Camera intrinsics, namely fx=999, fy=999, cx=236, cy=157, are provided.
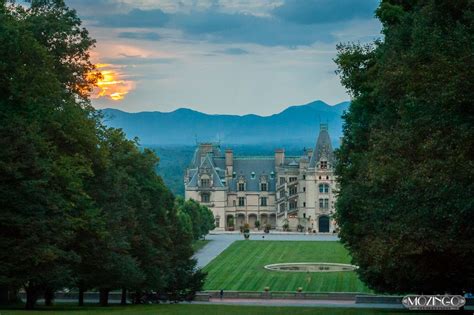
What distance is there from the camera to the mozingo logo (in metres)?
22.2

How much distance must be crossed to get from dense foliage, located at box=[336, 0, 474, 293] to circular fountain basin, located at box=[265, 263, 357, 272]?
35.0m

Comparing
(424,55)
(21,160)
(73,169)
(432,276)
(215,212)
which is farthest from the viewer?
(215,212)

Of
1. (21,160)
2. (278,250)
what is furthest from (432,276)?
(278,250)

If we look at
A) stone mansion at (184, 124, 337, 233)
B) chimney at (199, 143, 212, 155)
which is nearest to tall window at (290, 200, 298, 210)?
stone mansion at (184, 124, 337, 233)

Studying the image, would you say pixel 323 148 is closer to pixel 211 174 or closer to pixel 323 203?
pixel 323 203

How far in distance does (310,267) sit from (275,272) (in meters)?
4.53

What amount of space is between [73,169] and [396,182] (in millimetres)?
10507

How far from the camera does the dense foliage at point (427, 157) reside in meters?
20.2

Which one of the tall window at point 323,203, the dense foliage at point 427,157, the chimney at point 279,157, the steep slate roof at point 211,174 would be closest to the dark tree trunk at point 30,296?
the dense foliage at point 427,157

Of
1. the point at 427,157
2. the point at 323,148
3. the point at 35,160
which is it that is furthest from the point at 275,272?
the point at 323,148

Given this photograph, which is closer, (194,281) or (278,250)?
(194,281)

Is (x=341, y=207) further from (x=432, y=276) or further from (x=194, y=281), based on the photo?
(x=194, y=281)

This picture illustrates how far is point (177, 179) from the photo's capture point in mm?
196625

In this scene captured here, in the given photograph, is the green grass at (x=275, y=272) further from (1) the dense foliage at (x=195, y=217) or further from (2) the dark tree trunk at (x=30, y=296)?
(2) the dark tree trunk at (x=30, y=296)
